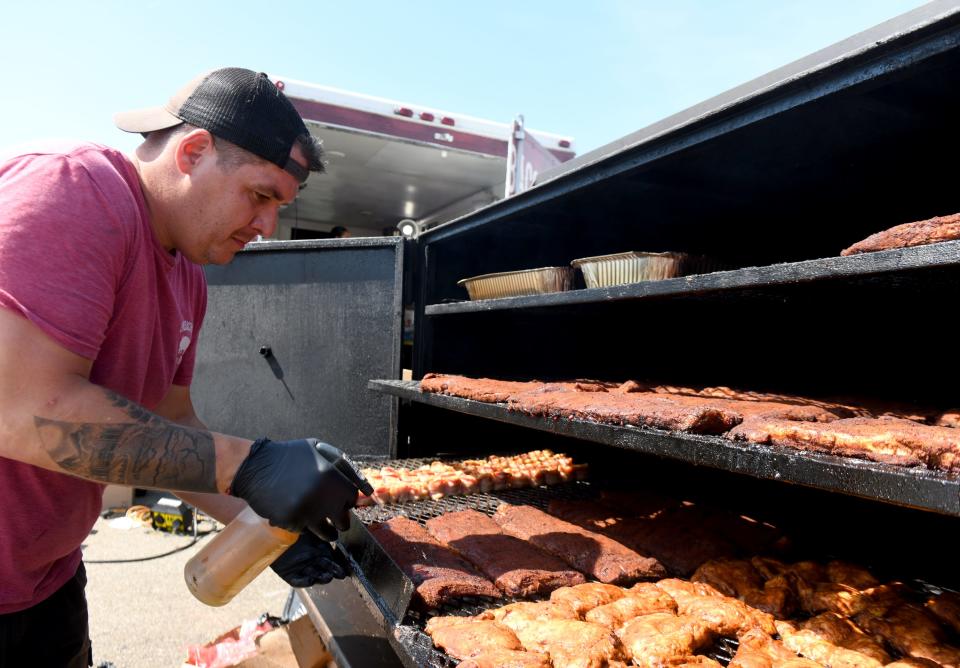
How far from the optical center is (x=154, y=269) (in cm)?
204

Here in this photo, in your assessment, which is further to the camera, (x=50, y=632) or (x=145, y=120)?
(x=50, y=632)

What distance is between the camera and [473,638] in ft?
5.89

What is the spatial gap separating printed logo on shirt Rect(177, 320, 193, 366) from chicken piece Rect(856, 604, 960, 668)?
2.65m

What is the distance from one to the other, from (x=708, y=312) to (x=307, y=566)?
2360mm

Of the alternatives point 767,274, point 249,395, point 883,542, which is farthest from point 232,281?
point 883,542

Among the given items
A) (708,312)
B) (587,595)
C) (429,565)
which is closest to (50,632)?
(429,565)

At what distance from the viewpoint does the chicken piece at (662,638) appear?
1744 mm

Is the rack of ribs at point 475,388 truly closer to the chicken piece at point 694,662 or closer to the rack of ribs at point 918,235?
the chicken piece at point 694,662

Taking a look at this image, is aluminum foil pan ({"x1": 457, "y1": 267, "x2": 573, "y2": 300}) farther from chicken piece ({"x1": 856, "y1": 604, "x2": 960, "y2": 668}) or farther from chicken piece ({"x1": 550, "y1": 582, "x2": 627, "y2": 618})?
chicken piece ({"x1": 856, "y1": 604, "x2": 960, "y2": 668})

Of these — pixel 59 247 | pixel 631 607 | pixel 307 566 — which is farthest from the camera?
pixel 307 566

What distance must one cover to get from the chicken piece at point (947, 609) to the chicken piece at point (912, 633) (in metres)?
0.04

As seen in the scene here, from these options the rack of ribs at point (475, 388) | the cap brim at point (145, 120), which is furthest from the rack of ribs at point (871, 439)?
the cap brim at point (145, 120)

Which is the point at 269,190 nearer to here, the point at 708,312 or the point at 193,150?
the point at 193,150

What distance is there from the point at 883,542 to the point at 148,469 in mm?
2848
